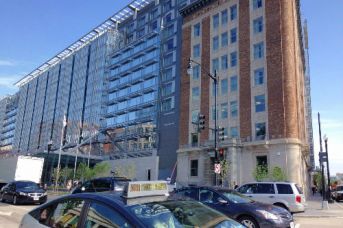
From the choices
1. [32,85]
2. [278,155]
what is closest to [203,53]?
[278,155]

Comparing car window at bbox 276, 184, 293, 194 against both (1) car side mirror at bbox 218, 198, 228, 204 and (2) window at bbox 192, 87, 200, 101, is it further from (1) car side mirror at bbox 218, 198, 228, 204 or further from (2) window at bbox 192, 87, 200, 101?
(2) window at bbox 192, 87, 200, 101

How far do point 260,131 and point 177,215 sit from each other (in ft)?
131

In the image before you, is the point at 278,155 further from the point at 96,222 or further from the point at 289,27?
the point at 96,222

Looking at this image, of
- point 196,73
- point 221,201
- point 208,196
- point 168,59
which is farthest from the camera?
point 168,59

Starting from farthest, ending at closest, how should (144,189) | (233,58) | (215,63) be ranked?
1. (215,63)
2. (233,58)
3. (144,189)

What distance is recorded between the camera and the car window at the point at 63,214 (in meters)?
4.62

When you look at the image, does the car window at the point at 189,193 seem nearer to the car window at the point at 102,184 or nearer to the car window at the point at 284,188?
the car window at the point at 102,184

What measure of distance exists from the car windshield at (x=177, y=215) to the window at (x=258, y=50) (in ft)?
138

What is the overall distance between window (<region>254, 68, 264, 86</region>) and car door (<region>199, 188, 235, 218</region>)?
34201 millimetres

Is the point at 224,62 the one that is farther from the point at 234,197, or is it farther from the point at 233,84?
the point at 234,197

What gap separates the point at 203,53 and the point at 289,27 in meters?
12.7

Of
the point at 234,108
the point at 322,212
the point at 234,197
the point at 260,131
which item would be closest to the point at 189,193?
the point at 234,197

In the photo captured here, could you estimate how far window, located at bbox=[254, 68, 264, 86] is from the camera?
43991 mm

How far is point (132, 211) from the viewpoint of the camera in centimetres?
407
